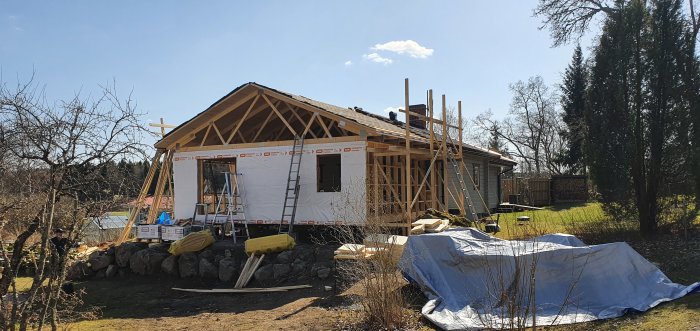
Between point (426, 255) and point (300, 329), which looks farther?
point (426, 255)

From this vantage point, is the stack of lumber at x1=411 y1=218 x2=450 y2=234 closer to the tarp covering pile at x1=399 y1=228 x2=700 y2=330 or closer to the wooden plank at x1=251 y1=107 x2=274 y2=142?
the tarp covering pile at x1=399 y1=228 x2=700 y2=330

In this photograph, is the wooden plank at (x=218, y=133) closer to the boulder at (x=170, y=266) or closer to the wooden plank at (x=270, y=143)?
the wooden plank at (x=270, y=143)

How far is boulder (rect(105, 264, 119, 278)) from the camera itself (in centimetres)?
1480

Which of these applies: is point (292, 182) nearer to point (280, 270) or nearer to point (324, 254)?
point (324, 254)

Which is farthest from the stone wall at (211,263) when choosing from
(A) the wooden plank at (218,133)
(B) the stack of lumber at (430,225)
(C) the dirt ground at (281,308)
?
(A) the wooden plank at (218,133)

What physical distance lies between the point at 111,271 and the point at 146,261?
138 centimetres

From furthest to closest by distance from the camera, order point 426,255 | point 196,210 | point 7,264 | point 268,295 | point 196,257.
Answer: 1. point 196,210
2. point 196,257
3. point 268,295
4. point 426,255
5. point 7,264

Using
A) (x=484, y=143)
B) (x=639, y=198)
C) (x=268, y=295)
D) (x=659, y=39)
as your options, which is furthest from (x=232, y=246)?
(x=484, y=143)

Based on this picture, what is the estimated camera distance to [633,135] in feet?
43.5

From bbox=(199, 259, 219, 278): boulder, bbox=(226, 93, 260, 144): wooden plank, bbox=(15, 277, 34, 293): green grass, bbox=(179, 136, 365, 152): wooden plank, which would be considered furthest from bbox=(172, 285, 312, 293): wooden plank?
bbox=(226, 93, 260, 144): wooden plank

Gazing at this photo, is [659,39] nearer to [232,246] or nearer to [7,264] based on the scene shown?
[232,246]

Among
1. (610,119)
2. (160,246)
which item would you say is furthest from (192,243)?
(610,119)

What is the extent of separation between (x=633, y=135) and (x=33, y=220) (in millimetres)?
13590

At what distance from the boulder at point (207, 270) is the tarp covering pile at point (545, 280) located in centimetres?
681
